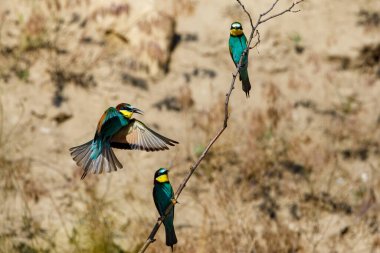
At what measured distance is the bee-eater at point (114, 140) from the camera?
2.20m

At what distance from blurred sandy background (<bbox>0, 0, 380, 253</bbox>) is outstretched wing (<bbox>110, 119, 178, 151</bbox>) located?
2031mm

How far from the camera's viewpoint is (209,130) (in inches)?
212

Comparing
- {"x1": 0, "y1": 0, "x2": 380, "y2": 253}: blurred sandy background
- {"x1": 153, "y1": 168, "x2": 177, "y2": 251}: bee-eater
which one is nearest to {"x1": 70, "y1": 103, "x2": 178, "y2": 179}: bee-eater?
{"x1": 153, "y1": 168, "x2": 177, "y2": 251}: bee-eater

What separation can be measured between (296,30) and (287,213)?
2024mm

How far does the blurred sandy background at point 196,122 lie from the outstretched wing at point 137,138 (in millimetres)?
2031

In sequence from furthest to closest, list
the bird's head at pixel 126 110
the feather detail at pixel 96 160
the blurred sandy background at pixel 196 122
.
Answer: the blurred sandy background at pixel 196 122 → the bird's head at pixel 126 110 → the feather detail at pixel 96 160

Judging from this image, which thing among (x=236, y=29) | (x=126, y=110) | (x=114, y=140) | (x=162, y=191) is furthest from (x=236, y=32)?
(x=162, y=191)

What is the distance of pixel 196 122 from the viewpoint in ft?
18.0

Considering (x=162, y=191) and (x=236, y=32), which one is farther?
(x=162, y=191)

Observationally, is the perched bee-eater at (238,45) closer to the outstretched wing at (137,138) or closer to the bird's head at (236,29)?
the bird's head at (236,29)

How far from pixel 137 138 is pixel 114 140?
8cm

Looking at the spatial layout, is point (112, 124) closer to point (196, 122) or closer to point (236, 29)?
point (236, 29)

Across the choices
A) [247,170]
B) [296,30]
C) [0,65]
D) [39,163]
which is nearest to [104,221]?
[39,163]

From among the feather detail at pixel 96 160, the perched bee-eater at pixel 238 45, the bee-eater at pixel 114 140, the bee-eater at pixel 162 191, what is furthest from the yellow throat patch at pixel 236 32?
the bee-eater at pixel 162 191
